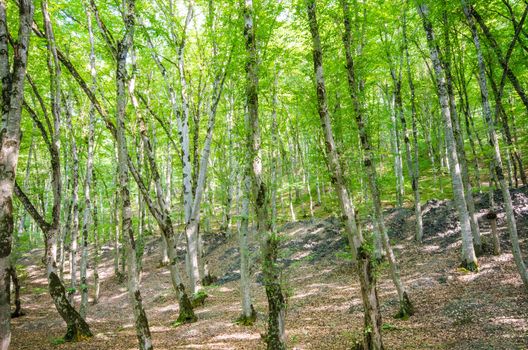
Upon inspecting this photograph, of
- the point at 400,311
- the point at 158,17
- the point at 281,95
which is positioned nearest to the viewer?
the point at 400,311

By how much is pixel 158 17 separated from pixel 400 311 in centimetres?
1342

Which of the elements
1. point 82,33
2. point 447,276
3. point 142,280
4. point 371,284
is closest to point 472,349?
point 371,284

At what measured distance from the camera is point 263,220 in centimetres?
666

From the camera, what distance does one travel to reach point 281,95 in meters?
18.5

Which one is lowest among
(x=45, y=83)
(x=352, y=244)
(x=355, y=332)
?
(x=355, y=332)

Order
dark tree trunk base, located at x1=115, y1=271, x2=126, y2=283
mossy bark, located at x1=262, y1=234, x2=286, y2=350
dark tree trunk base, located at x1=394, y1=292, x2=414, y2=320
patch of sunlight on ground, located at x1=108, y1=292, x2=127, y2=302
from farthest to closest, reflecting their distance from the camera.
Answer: dark tree trunk base, located at x1=115, y1=271, x2=126, y2=283 < patch of sunlight on ground, located at x1=108, y1=292, x2=127, y2=302 < dark tree trunk base, located at x1=394, y1=292, x2=414, y2=320 < mossy bark, located at x1=262, y1=234, x2=286, y2=350

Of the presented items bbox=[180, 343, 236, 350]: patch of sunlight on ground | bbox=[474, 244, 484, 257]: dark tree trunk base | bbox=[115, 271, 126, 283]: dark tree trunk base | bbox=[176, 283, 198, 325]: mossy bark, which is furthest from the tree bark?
Result: bbox=[115, 271, 126, 283]: dark tree trunk base

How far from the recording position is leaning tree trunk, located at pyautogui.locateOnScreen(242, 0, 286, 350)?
6.43 meters

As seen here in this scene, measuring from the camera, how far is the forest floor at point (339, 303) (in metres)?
7.83

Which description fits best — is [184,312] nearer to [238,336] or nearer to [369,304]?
[238,336]

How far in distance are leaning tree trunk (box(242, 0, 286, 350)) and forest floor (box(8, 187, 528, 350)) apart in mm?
372

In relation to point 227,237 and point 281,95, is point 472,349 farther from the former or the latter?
point 227,237

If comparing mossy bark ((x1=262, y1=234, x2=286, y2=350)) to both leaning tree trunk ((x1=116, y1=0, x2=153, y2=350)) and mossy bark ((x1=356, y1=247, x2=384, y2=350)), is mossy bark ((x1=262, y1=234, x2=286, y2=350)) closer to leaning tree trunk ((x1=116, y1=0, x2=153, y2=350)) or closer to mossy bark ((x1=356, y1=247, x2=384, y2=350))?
mossy bark ((x1=356, y1=247, x2=384, y2=350))

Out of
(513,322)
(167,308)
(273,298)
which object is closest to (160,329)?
(167,308)
